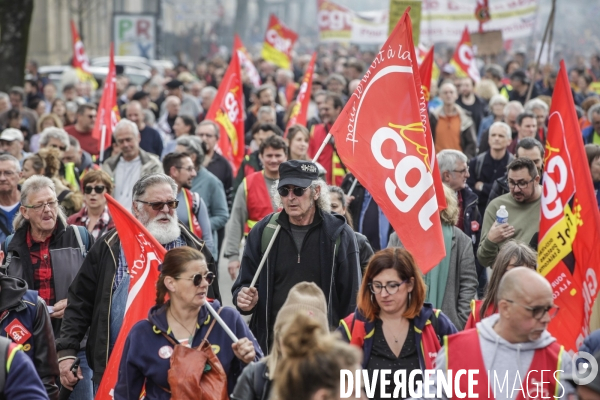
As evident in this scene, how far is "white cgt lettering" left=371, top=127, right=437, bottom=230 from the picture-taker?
5992 millimetres

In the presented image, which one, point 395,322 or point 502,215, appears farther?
point 502,215

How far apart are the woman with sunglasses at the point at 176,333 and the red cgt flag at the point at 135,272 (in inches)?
17.1

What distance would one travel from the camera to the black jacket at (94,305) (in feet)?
19.2

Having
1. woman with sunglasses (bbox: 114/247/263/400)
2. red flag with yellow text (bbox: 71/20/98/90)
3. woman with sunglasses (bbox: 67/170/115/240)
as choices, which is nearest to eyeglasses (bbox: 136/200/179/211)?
woman with sunglasses (bbox: 114/247/263/400)

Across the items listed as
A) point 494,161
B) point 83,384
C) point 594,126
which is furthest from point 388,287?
point 594,126

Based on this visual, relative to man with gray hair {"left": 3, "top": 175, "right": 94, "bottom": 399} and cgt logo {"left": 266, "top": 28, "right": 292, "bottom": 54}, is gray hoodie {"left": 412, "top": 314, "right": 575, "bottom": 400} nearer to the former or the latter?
man with gray hair {"left": 3, "top": 175, "right": 94, "bottom": 399}

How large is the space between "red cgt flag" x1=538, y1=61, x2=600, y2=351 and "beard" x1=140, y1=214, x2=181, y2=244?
6.58 ft

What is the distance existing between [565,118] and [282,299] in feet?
6.04

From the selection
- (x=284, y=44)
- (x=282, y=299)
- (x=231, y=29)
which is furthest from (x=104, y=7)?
(x=282, y=299)

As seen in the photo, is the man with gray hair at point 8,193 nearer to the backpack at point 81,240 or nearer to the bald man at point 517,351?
the backpack at point 81,240

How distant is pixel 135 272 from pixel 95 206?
2442 mm

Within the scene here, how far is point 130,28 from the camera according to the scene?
33.8 m

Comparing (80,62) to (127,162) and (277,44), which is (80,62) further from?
(127,162)

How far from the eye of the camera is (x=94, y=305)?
593cm
